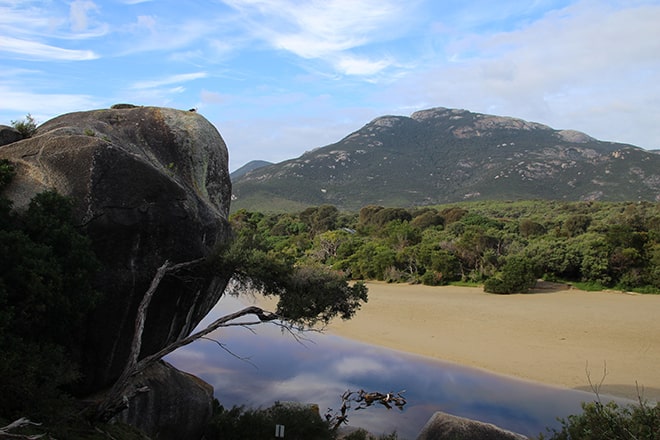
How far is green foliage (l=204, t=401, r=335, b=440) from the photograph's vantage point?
39.2ft

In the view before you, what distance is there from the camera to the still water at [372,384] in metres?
15.7

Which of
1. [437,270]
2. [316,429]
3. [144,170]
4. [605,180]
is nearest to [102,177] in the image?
[144,170]

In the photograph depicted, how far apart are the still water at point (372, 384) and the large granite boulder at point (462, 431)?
2143mm

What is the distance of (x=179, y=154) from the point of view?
13.3m

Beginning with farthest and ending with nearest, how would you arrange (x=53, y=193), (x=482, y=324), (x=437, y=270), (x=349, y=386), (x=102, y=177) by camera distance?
1. (x=437, y=270)
2. (x=482, y=324)
3. (x=349, y=386)
4. (x=102, y=177)
5. (x=53, y=193)

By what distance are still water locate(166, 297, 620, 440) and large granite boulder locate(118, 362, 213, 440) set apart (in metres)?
1.43

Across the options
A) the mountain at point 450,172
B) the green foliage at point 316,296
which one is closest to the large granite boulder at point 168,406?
the green foliage at point 316,296

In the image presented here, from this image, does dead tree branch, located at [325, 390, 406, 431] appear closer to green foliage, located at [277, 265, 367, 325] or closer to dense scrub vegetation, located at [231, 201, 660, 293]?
green foliage, located at [277, 265, 367, 325]

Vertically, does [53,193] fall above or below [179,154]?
below

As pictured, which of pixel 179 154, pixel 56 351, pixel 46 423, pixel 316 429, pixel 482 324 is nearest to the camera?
pixel 46 423

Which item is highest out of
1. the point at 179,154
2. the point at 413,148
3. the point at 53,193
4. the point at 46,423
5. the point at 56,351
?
the point at 413,148

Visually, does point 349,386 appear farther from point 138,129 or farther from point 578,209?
point 578,209

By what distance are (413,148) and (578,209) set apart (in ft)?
363

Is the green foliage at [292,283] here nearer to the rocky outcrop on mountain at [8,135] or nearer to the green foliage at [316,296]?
the green foliage at [316,296]
